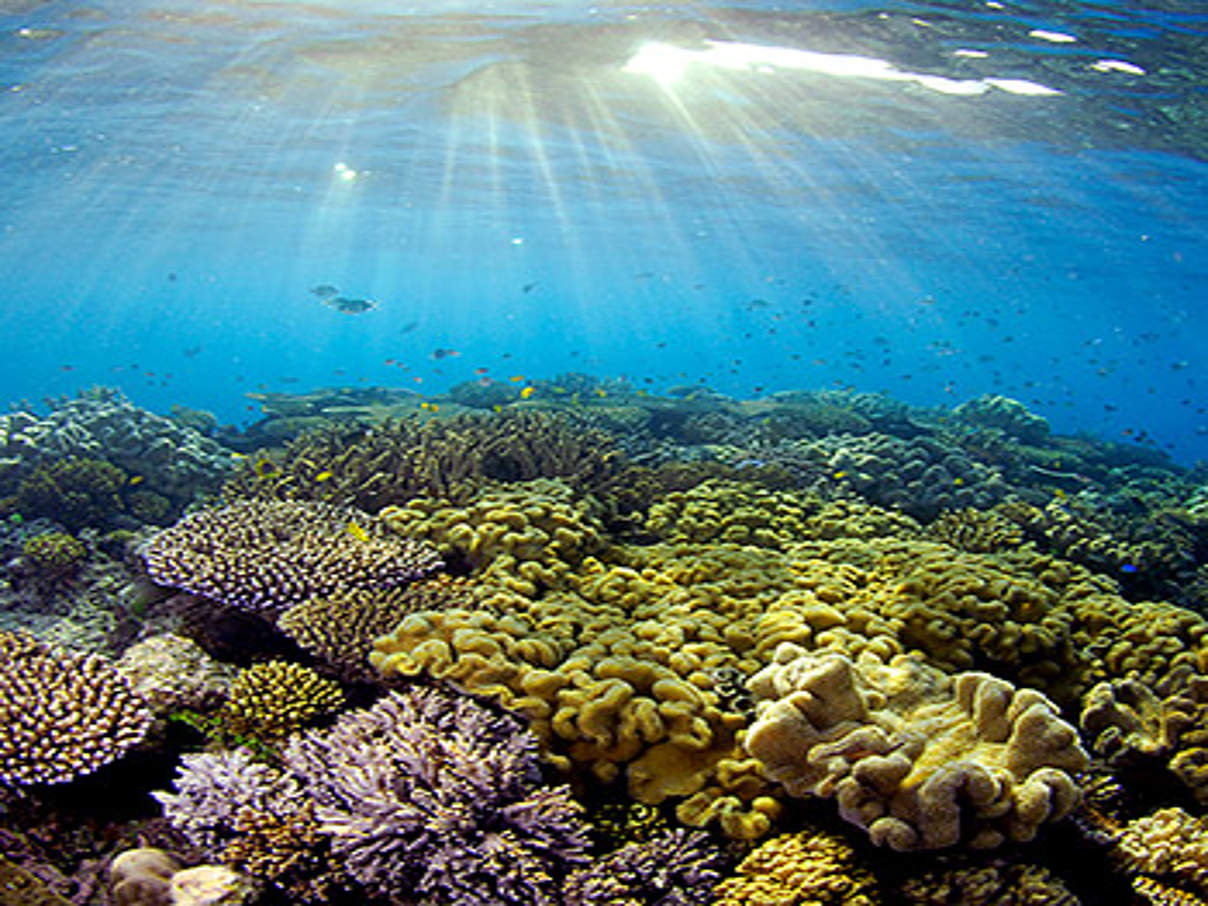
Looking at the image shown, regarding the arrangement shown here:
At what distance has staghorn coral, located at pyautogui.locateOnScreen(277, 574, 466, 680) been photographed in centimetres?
538

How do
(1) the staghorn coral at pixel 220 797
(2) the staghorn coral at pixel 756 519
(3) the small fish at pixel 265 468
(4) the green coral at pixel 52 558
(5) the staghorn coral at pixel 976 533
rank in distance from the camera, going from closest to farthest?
(1) the staghorn coral at pixel 220 797 < (2) the staghorn coral at pixel 756 519 < (4) the green coral at pixel 52 558 < (5) the staghorn coral at pixel 976 533 < (3) the small fish at pixel 265 468

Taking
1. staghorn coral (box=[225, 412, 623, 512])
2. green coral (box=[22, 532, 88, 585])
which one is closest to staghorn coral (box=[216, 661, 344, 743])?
staghorn coral (box=[225, 412, 623, 512])

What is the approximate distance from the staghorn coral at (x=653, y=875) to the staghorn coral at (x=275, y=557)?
3.37 meters

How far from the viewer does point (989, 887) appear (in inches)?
134

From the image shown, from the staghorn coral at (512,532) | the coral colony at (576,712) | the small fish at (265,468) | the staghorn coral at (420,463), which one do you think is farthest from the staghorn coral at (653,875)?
the small fish at (265,468)

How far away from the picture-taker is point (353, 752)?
4270mm

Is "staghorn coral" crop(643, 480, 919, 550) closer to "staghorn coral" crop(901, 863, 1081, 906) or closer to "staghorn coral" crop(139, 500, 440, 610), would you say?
"staghorn coral" crop(139, 500, 440, 610)

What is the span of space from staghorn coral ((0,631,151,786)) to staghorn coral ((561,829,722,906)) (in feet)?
10.2

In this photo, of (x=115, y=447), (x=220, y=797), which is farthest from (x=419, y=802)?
(x=115, y=447)

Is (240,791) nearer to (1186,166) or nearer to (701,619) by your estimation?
(701,619)

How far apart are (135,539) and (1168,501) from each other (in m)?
18.7

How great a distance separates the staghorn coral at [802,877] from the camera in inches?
139

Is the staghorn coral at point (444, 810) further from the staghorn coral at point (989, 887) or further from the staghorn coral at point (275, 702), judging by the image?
the staghorn coral at point (989, 887)

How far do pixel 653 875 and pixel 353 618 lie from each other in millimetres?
3056
